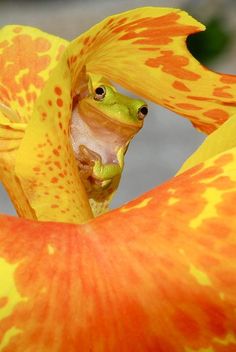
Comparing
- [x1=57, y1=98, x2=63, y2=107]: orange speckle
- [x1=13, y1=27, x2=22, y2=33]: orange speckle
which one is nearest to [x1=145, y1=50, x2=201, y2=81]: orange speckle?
[x1=57, y1=98, x2=63, y2=107]: orange speckle

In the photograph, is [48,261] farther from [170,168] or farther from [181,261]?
[170,168]

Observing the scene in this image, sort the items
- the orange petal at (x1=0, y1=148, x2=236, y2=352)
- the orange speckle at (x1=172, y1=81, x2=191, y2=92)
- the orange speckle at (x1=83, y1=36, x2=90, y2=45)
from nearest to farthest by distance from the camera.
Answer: the orange petal at (x1=0, y1=148, x2=236, y2=352) → the orange speckle at (x1=83, y1=36, x2=90, y2=45) → the orange speckle at (x1=172, y1=81, x2=191, y2=92)

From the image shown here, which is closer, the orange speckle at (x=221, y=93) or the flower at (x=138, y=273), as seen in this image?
the flower at (x=138, y=273)

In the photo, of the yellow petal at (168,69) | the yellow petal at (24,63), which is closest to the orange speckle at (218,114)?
the yellow petal at (168,69)

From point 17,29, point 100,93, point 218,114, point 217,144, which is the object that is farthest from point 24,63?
point 217,144

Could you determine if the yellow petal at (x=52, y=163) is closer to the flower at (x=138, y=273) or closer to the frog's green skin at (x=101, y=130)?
the frog's green skin at (x=101, y=130)

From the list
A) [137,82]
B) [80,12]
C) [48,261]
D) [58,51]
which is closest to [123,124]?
[137,82]

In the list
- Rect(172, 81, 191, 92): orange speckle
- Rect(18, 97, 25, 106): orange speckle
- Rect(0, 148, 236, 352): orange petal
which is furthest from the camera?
Rect(18, 97, 25, 106): orange speckle

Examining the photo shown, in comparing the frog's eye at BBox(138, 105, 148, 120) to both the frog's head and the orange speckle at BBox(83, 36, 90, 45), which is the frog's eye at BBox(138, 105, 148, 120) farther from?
the orange speckle at BBox(83, 36, 90, 45)
